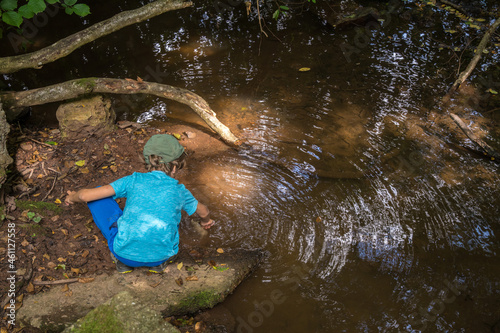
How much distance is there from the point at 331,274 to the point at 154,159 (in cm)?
206

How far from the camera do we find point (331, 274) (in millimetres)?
3590

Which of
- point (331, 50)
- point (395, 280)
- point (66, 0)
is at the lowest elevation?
point (395, 280)

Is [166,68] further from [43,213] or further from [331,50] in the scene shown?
[43,213]

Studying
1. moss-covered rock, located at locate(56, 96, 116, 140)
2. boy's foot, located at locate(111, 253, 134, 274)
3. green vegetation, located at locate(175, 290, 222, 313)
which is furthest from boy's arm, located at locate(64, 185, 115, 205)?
moss-covered rock, located at locate(56, 96, 116, 140)

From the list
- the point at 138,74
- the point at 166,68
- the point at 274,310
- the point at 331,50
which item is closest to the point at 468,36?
the point at 331,50

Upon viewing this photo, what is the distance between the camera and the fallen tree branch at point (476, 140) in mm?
5000

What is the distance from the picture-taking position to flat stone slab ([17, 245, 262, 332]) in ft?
9.31

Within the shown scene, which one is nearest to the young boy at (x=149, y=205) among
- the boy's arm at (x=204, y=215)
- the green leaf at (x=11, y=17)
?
the boy's arm at (x=204, y=215)

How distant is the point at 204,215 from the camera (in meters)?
3.61

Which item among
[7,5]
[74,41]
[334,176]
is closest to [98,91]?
[74,41]

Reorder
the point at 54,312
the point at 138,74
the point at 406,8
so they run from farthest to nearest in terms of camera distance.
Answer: the point at 406,8
the point at 138,74
the point at 54,312

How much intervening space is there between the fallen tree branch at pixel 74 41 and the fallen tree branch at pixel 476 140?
4306mm

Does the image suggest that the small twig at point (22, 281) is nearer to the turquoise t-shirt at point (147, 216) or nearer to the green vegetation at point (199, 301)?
the turquoise t-shirt at point (147, 216)

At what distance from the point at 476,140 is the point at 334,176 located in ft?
7.40
